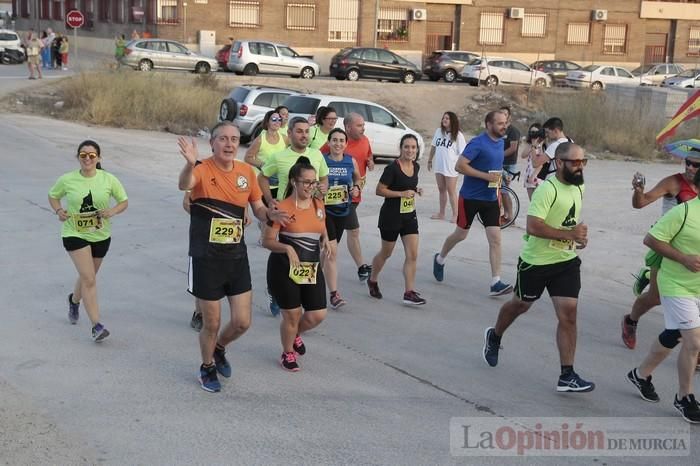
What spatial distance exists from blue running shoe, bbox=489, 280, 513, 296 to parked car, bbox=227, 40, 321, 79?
92.7 feet

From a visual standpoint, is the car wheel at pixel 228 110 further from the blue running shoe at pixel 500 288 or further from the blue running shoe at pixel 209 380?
the blue running shoe at pixel 209 380

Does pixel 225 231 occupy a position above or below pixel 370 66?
below

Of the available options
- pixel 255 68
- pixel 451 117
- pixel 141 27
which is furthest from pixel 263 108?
pixel 141 27

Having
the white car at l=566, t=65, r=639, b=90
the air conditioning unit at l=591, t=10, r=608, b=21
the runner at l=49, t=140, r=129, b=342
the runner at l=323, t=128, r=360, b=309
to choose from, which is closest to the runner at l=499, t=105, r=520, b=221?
the runner at l=323, t=128, r=360, b=309

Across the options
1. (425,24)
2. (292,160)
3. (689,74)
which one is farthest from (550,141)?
(425,24)

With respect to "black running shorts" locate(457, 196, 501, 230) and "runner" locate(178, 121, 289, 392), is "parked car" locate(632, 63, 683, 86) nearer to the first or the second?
"black running shorts" locate(457, 196, 501, 230)

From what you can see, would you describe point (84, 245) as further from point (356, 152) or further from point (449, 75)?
point (449, 75)

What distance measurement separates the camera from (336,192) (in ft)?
29.2

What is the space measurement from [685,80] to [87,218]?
41809 millimetres

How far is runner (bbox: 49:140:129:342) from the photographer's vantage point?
738cm

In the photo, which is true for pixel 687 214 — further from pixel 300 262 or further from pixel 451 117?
pixel 451 117

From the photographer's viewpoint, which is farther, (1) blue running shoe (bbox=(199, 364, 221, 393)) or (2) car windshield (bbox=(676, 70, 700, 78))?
(2) car windshield (bbox=(676, 70, 700, 78))

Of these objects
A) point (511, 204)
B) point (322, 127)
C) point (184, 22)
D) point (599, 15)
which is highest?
point (599, 15)

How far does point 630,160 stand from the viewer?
24328mm
